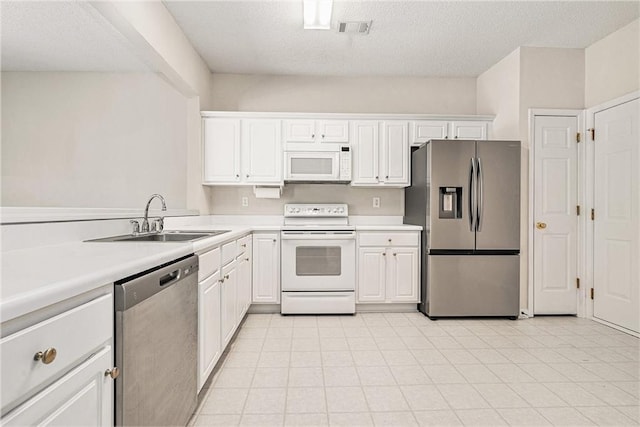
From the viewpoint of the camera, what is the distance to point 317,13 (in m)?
2.77

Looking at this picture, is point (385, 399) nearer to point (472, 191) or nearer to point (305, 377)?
point (305, 377)

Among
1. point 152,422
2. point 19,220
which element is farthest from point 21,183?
point 152,422

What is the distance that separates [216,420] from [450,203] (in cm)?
272

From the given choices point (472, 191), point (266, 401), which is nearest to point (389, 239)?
point (472, 191)

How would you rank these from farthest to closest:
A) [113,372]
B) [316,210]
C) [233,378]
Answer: [316,210]
[233,378]
[113,372]

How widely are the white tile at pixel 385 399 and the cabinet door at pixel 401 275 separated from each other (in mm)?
1601

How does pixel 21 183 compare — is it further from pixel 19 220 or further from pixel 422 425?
pixel 422 425

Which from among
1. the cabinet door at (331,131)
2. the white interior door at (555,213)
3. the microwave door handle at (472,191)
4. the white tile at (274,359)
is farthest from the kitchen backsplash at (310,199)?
the white tile at (274,359)

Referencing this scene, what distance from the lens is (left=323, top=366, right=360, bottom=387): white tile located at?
6.92 ft

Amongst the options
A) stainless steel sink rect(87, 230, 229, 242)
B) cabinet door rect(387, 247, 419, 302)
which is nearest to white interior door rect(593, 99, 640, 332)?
cabinet door rect(387, 247, 419, 302)

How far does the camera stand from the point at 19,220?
137cm

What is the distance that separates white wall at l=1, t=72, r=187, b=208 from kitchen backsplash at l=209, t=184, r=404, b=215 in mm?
1010

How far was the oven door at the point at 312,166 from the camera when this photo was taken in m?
3.80

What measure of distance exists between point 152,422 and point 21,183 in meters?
1.05
